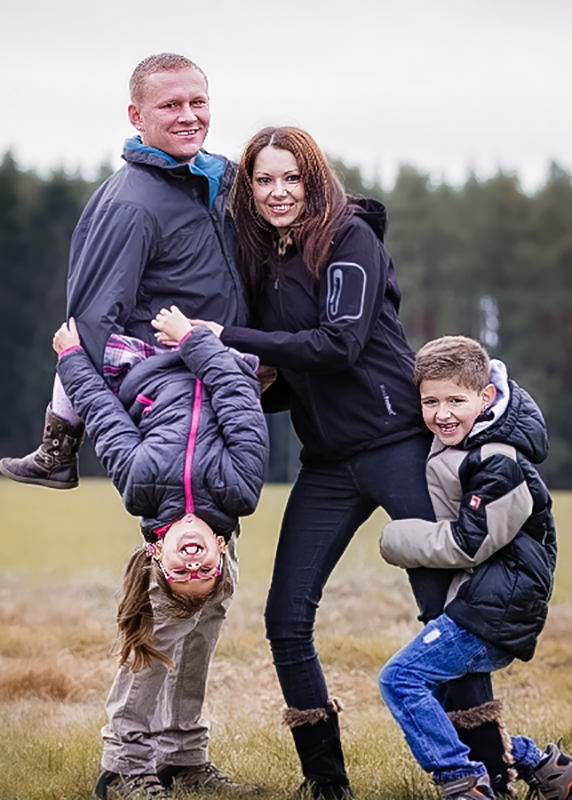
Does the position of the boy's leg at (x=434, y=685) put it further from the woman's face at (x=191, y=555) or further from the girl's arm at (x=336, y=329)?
the girl's arm at (x=336, y=329)

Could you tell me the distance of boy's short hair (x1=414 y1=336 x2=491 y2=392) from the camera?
12.1ft

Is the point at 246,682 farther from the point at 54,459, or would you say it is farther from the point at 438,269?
the point at 438,269

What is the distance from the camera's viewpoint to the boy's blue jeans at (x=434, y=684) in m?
3.61

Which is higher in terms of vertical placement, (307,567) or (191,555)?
(191,555)

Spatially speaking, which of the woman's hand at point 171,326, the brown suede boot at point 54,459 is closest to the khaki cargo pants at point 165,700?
the brown suede boot at point 54,459

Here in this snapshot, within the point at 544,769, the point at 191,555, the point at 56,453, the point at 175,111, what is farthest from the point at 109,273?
the point at 544,769

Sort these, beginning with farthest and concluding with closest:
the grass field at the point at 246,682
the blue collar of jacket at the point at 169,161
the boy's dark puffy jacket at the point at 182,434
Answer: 1. the grass field at the point at 246,682
2. the blue collar of jacket at the point at 169,161
3. the boy's dark puffy jacket at the point at 182,434

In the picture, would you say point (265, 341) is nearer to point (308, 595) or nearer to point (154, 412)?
point (154, 412)

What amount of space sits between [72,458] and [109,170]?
31465 mm

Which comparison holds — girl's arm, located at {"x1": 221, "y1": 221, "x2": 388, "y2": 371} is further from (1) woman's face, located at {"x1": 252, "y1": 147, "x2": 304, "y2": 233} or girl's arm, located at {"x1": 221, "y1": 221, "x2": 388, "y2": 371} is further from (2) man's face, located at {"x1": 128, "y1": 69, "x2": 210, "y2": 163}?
(2) man's face, located at {"x1": 128, "y1": 69, "x2": 210, "y2": 163}

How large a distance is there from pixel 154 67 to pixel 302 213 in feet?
2.27

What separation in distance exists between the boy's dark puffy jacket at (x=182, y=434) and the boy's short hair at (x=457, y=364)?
0.60m

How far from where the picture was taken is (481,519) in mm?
3574

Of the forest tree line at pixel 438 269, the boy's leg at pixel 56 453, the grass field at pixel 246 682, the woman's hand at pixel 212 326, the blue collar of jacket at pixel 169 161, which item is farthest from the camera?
the forest tree line at pixel 438 269
